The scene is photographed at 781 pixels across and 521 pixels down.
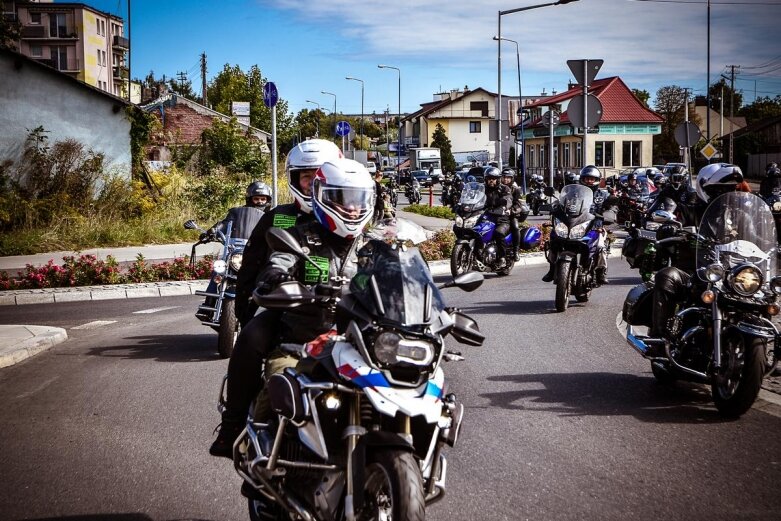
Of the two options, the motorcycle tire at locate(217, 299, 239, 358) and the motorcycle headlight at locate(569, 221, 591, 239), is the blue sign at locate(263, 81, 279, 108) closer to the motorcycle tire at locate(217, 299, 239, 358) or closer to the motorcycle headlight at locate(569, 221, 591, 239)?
the motorcycle headlight at locate(569, 221, 591, 239)

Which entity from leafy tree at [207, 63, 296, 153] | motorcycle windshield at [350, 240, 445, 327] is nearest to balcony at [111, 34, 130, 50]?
Answer: leafy tree at [207, 63, 296, 153]

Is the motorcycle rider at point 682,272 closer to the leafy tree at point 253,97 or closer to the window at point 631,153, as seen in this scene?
the leafy tree at point 253,97

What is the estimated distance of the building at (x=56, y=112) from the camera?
24516 millimetres

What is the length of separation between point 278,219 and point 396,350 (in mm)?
1643

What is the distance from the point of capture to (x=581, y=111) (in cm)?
1759

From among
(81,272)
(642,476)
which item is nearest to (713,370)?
(642,476)

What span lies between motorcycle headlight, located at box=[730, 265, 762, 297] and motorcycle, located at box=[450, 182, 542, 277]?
880 cm

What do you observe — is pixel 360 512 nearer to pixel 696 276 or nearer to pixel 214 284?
pixel 696 276

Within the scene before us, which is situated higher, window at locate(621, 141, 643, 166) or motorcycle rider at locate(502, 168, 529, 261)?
window at locate(621, 141, 643, 166)

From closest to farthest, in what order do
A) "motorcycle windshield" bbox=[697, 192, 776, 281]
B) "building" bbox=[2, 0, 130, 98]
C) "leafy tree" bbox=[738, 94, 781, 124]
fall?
"motorcycle windshield" bbox=[697, 192, 776, 281]
"building" bbox=[2, 0, 130, 98]
"leafy tree" bbox=[738, 94, 781, 124]

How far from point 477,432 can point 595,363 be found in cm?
273

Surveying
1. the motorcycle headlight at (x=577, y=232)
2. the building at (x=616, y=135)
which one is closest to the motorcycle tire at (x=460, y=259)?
the motorcycle headlight at (x=577, y=232)

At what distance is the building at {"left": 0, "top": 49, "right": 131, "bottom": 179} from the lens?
24.5m

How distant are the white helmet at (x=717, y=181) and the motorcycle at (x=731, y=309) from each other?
656 mm
